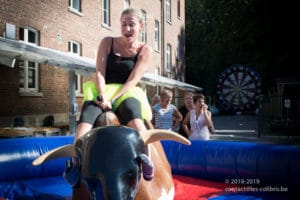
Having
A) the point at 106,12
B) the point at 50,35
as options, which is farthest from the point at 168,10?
the point at 50,35

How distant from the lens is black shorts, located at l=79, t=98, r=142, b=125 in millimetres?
2932

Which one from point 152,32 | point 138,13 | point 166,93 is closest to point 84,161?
point 138,13

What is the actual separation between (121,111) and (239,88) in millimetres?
2981

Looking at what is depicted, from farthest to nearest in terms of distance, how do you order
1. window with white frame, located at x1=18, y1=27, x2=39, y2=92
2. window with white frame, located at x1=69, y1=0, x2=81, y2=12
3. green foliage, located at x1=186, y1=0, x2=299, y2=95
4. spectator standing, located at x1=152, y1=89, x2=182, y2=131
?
green foliage, located at x1=186, y1=0, x2=299, y2=95, window with white frame, located at x1=69, y1=0, x2=81, y2=12, window with white frame, located at x1=18, y1=27, x2=39, y2=92, spectator standing, located at x1=152, y1=89, x2=182, y2=131

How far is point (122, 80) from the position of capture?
11.1 ft

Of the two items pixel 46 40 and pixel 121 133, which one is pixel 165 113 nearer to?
pixel 121 133

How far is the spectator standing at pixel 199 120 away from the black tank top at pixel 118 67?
3045 millimetres

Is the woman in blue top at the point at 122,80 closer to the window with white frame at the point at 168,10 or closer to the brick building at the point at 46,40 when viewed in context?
the brick building at the point at 46,40

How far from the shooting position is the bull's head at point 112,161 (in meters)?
1.99

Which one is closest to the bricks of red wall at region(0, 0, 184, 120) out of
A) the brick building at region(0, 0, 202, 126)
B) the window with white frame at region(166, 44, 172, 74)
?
the brick building at region(0, 0, 202, 126)

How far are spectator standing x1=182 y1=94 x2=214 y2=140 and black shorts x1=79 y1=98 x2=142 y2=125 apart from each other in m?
3.22

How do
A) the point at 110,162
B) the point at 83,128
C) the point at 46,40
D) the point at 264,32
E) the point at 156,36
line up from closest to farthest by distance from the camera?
1. the point at 110,162
2. the point at 83,128
3. the point at 46,40
4. the point at 264,32
5. the point at 156,36

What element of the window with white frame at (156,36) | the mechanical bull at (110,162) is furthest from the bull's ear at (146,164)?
the window with white frame at (156,36)

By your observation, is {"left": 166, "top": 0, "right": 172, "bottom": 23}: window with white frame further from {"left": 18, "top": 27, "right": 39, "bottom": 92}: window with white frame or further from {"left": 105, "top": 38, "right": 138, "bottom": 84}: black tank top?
{"left": 105, "top": 38, "right": 138, "bottom": 84}: black tank top
